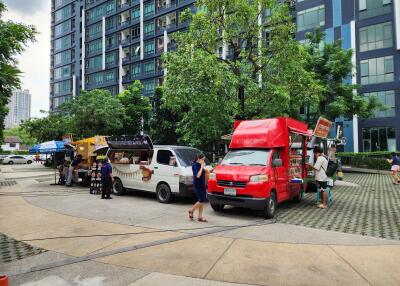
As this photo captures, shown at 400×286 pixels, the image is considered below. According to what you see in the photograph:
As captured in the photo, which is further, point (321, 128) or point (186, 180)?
point (321, 128)

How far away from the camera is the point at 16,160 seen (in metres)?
53.2

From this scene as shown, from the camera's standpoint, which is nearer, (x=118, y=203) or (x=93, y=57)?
(x=118, y=203)

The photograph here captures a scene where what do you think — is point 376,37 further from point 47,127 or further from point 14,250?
point 47,127

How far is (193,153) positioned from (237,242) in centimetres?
611

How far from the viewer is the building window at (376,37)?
3247 cm

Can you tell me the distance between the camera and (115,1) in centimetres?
6144

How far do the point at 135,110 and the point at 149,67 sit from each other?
20683mm

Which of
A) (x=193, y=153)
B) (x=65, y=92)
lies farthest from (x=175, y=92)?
(x=65, y=92)

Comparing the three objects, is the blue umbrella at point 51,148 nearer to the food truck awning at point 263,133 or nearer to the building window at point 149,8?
the food truck awning at point 263,133

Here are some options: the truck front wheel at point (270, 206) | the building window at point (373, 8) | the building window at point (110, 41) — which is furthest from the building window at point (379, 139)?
the building window at point (110, 41)

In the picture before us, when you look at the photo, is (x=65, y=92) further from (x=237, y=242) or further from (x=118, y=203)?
(x=237, y=242)

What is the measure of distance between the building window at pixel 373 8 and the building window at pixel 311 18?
3643mm

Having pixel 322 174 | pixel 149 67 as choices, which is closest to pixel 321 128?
pixel 322 174

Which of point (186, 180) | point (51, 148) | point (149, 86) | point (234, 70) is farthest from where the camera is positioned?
point (149, 86)
